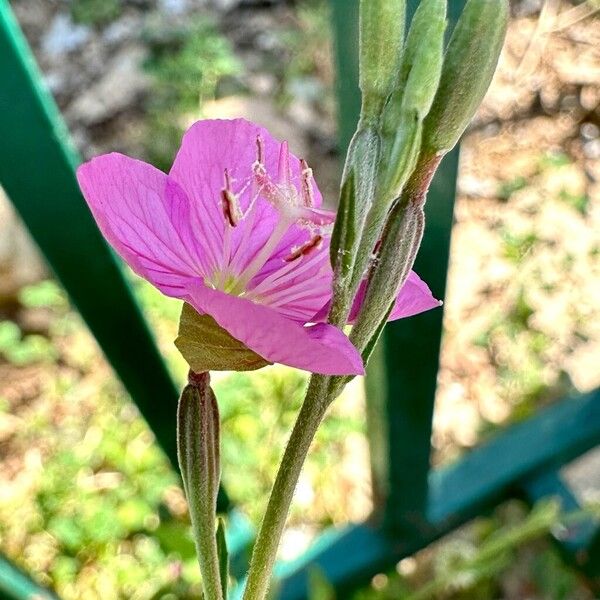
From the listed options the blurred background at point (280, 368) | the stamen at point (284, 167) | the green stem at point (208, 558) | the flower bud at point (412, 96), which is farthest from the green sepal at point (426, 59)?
the blurred background at point (280, 368)

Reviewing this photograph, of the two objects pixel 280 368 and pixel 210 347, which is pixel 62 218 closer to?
pixel 210 347

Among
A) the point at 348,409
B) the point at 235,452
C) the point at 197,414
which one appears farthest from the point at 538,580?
the point at 197,414

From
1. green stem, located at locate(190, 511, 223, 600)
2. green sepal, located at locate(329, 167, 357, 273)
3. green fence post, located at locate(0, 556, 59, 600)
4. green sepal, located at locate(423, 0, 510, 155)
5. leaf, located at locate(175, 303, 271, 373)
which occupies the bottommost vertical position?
green fence post, located at locate(0, 556, 59, 600)

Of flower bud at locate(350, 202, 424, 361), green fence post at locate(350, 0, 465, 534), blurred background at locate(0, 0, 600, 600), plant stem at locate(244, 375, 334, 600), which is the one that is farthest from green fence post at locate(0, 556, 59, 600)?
flower bud at locate(350, 202, 424, 361)

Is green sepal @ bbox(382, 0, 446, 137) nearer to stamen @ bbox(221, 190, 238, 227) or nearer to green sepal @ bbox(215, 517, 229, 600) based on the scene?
stamen @ bbox(221, 190, 238, 227)

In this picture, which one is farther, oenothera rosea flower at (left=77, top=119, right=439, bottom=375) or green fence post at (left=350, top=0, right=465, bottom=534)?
green fence post at (left=350, top=0, right=465, bottom=534)

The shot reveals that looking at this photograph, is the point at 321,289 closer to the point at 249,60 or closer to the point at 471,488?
the point at 471,488

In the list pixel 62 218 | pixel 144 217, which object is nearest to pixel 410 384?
pixel 62 218

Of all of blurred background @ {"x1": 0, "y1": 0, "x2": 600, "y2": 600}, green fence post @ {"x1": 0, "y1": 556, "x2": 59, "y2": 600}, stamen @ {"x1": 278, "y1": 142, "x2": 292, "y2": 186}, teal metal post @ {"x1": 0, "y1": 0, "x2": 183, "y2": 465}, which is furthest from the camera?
blurred background @ {"x1": 0, "y1": 0, "x2": 600, "y2": 600}

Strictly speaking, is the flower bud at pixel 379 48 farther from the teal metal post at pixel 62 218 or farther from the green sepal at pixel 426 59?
the teal metal post at pixel 62 218
